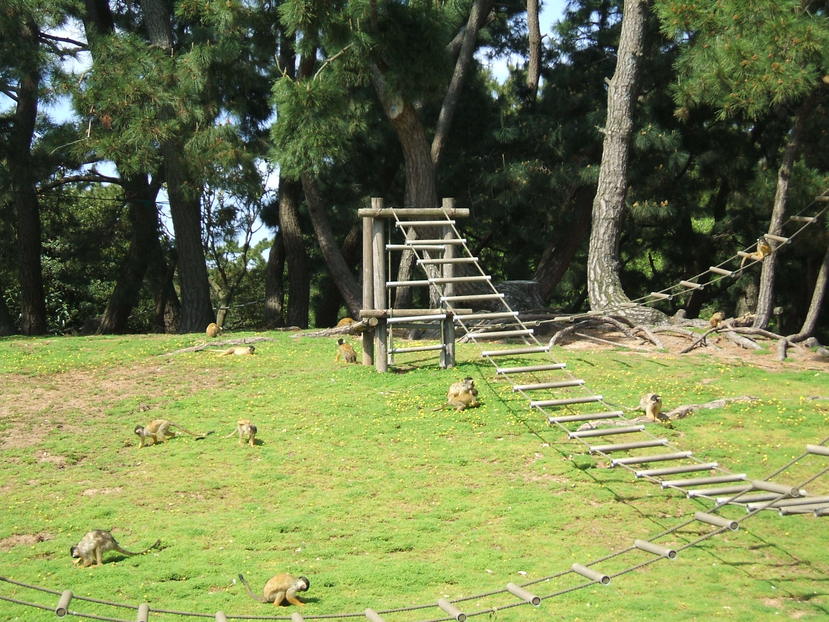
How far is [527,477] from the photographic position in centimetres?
956

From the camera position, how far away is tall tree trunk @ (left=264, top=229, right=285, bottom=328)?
2117cm

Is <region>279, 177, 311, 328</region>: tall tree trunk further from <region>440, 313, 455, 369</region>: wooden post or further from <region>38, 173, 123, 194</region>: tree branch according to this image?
<region>440, 313, 455, 369</region>: wooden post

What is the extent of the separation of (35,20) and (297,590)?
43.2ft

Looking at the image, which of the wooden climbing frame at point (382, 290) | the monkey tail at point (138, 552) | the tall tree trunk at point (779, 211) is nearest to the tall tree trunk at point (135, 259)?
the wooden climbing frame at point (382, 290)

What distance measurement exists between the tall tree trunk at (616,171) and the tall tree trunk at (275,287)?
24.1 ft

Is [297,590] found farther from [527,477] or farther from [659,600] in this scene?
[527,477]

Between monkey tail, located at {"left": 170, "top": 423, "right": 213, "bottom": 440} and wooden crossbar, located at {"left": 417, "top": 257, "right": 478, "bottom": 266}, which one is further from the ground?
wooden crossbar, located at {"left": 417, "top": 257, "right": 478, "bottom": 266}

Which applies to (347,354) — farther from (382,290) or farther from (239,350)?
(239,350)

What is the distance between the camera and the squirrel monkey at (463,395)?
1149 centimetres

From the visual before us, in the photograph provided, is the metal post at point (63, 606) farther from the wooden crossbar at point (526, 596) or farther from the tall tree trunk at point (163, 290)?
the tall tree trunk at point (163, 290)

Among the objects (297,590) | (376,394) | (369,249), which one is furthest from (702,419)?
(297,590)

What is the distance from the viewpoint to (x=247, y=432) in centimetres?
1065

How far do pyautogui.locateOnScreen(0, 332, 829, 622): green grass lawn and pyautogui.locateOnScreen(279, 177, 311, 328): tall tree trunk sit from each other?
269 inches

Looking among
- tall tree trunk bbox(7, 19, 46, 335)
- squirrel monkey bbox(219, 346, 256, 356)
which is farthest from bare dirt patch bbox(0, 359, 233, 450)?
tall tree trunk bbox(7, 19, 46, 335)
